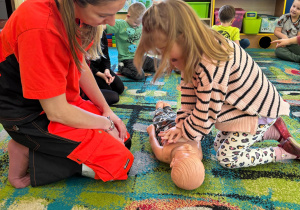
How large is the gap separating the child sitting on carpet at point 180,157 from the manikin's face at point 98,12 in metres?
0.51

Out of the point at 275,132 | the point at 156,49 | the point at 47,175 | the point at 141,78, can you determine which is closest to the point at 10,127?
the point at 47,175

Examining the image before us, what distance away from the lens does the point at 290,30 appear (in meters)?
2.61

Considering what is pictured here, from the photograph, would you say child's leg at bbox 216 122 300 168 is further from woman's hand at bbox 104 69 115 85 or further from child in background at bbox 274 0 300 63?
child in background at bbox 274 0 300 63

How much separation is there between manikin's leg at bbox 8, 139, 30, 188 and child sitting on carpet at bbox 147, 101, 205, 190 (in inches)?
19.0

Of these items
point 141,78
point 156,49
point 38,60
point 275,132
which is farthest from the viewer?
point 141,78

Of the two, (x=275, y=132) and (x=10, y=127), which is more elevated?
(x=10, y=127)

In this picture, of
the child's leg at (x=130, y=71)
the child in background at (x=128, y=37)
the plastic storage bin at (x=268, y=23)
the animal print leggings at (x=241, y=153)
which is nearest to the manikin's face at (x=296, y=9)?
the plastic storage bin at (x=268, y=23)

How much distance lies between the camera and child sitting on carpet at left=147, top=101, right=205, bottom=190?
82 centimetres

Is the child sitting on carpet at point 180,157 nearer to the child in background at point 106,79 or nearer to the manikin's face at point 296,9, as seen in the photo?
the child in background at point 106,79

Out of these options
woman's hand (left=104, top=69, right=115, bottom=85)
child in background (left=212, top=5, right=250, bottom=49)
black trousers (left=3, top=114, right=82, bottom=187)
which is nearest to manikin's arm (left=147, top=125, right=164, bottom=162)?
black trousers (left=3, top=114, right=82, bottom=187)

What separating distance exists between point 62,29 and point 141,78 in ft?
4.23

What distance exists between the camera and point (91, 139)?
87 cm

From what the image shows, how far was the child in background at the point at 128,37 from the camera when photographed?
6.56ft

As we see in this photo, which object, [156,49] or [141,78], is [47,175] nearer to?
[156,49]
